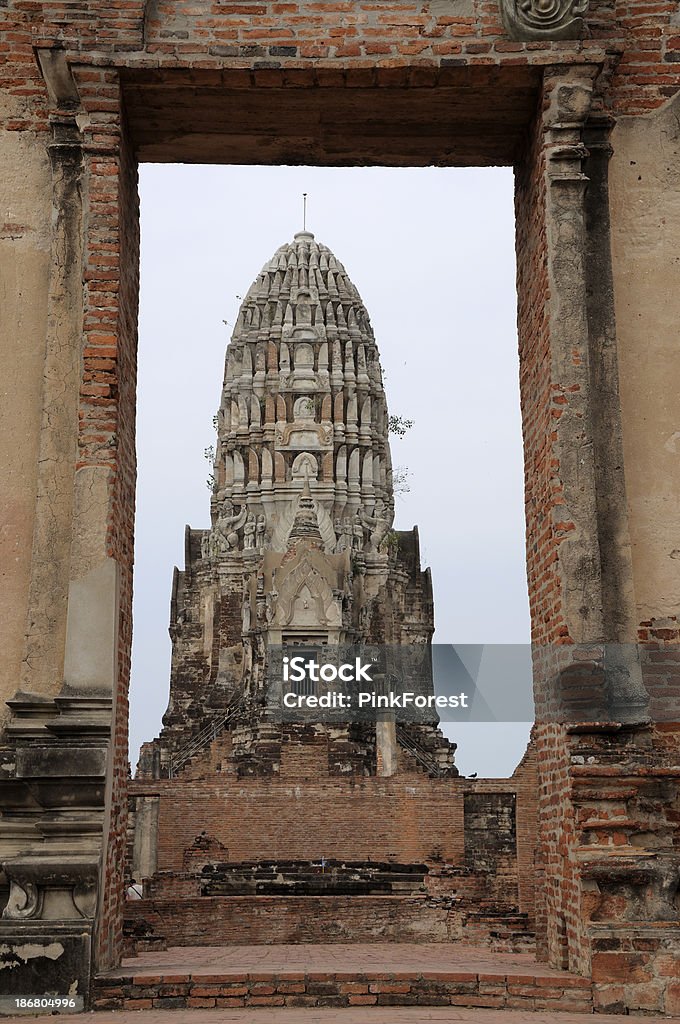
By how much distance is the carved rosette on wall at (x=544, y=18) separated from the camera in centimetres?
734

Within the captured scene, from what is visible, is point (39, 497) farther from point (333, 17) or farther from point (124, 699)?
point (333, 17)

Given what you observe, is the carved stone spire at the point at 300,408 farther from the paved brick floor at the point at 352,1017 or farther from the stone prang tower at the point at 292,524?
the paved brick floor at the point at 352,1017

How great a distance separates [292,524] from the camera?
36.3m

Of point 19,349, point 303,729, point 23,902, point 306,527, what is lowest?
point 23,902

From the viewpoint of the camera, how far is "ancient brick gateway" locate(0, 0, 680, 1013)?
6727 mm

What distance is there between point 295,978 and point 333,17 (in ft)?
16.7

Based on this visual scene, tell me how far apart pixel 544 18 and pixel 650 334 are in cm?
182

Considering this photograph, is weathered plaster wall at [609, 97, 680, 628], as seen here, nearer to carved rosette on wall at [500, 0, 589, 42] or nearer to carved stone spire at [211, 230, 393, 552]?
carved rosette on wall at [500, 0, 589, 42]

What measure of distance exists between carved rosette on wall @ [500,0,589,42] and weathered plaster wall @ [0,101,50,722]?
2.73 m

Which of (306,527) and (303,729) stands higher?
(306,527)

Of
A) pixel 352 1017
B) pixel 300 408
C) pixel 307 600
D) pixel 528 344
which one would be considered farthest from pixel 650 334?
pixel 300 408

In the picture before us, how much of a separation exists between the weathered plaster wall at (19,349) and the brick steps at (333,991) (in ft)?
5.86

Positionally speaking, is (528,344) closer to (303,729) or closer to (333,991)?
(333,991)

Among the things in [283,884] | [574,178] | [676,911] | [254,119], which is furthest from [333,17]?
[283,884]
